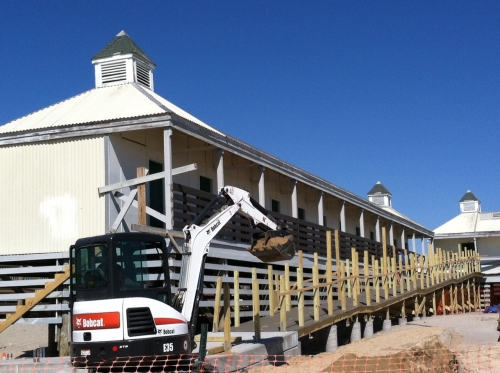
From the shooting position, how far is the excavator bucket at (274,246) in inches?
496

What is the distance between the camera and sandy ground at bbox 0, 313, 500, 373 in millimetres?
14164

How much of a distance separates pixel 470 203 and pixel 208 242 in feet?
150

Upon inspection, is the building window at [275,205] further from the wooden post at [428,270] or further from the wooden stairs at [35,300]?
the wooden stairs at [35,300]

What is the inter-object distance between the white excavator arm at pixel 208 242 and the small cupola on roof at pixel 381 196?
39.2 meters

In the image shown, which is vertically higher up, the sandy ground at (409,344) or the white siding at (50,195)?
the white siding at (50,195)

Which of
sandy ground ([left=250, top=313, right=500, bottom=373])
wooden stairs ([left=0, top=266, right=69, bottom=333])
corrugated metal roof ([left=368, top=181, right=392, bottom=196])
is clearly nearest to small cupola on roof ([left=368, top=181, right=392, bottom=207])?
corrugated metal roof ([left=368, top=181, right=392, bottom=196])

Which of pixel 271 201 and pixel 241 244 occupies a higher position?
pixel 271 201

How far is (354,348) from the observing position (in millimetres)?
18094

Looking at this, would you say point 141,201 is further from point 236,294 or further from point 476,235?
Answer: point 476,235

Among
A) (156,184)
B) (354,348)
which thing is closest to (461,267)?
(354,348)

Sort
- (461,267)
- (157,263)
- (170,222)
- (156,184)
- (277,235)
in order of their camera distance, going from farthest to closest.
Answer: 1. (461,267)
2. (156,184)
3. (170,222)
4. (277,235)
5. (157,263)

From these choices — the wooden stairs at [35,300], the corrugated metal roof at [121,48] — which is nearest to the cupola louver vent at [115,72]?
the corrugated metal roof at [121,48]

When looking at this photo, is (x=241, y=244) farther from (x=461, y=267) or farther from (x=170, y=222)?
(x=461, y=267)

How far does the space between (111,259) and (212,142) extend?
7986mm
